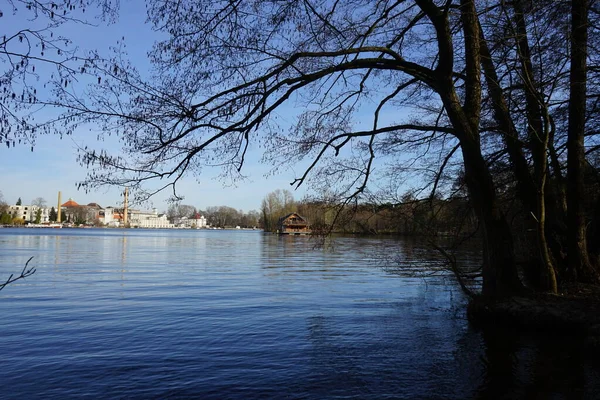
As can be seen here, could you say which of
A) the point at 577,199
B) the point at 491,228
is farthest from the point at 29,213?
the point at 577,199

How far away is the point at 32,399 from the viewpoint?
6.46 m

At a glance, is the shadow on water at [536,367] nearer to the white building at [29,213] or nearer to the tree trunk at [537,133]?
the tree trunk at [537,133]

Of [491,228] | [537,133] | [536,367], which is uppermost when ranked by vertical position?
[537,133]

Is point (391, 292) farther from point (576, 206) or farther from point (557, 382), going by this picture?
point (557, 382)

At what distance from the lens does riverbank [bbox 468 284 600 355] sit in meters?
9.64

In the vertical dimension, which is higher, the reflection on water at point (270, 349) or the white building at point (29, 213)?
the white building at point (29, 213)

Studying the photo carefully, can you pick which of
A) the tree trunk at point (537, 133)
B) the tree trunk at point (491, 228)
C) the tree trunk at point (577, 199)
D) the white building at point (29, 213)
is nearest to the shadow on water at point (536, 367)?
the tree trunk at point (491, 228)

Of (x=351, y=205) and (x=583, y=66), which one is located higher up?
(x=583, y=66)

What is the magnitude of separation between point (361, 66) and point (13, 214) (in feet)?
644

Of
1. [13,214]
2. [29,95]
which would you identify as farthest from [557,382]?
[13,214]

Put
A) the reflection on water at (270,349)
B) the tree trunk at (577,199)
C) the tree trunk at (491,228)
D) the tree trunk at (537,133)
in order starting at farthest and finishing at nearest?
the tree trunk at (577,199) < the tree trunk at (491,228) < the tree trunk at (537,133) < the reflection on water at (270,349)

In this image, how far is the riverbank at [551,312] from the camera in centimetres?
964

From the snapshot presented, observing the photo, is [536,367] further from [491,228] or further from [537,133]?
[537,133]

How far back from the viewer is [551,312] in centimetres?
1009
